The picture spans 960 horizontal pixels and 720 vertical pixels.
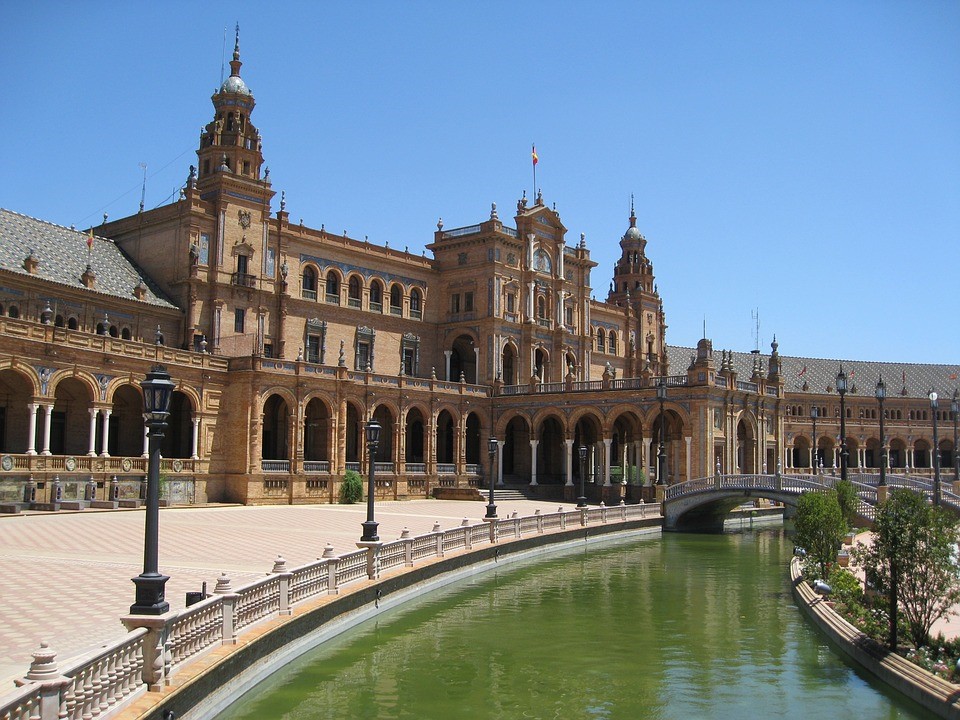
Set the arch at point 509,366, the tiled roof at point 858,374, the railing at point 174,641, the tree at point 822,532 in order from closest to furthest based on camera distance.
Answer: the railing at point 174,641
the tree at point 822,532
the arch at point 509,366
the tiled roof at point 858,374

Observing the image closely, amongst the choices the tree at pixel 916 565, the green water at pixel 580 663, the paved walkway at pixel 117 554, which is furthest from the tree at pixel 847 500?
the tree at pixel 916 565

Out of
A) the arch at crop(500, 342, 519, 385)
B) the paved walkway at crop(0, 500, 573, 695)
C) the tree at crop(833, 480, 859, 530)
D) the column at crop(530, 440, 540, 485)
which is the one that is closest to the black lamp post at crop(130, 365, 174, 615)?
the paved walkway at crop(0, 500, 573, 695)

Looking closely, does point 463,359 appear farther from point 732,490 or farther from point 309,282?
point 732,490

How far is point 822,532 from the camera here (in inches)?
905

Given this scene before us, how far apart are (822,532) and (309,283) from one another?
38656 mm

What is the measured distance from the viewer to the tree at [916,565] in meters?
14.8

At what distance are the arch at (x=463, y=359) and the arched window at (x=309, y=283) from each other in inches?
463

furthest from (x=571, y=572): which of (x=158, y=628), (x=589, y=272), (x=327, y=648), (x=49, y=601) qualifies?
(x=589, y=272)

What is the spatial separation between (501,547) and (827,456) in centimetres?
7312

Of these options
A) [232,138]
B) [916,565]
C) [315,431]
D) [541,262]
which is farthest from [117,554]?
[541,262]

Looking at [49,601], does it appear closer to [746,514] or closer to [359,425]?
[359,425]

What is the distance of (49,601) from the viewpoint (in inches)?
637

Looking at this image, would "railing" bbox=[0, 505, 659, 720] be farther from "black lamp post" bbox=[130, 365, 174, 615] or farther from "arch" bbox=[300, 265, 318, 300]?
"arch" bbox=[300, 265, 318, 300]

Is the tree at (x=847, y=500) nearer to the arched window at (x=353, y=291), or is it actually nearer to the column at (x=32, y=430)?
the column at (x=32, y=430)
